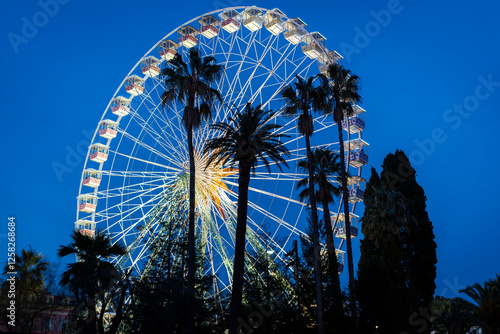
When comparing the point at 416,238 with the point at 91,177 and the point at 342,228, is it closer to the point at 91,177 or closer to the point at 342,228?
the point at 342,228

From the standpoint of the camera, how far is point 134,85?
4647 centimetres

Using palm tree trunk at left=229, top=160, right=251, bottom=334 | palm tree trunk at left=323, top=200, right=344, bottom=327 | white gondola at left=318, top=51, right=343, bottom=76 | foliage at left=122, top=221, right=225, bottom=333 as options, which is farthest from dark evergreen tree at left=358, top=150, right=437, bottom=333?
palm tree trunk at left=229, top=160, right=251, bottom=334

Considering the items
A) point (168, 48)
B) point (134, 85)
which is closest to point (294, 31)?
point (168, 48)

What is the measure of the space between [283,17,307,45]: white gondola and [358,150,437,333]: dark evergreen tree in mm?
12691

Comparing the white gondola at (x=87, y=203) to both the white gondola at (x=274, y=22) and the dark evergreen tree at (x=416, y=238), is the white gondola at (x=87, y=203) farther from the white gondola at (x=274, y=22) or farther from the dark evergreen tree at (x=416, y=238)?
the dark evergreen tree at (x=416, y=238)

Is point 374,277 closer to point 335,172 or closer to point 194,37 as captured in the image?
point 335,172

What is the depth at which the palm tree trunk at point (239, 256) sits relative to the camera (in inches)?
985

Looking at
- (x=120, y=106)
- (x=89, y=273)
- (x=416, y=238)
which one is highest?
(x=120, y=106)

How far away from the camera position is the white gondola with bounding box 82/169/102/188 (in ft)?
152

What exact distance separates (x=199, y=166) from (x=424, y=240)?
769 inches

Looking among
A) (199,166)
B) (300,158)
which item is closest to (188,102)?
(199,166)

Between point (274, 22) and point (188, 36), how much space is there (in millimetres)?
7114

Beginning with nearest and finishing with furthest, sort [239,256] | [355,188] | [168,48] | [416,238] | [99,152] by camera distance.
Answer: [239,256] → [355,188] → [416,238] → [168,48] → [99,152]

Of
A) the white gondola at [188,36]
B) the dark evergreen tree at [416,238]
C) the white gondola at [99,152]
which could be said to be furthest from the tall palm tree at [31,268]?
the dark evergreen tree at [416,238]
